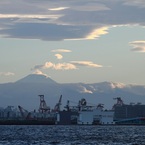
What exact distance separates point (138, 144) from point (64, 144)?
954 cm

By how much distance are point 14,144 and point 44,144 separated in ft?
12.7

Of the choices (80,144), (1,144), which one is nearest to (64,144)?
(80,144)

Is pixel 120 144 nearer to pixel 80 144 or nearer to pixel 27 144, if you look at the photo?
pixel 80 144

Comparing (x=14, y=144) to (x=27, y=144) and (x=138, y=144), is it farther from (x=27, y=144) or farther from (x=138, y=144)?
(x=138, y=144)

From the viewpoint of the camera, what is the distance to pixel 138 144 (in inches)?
3775

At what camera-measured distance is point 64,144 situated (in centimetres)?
9531

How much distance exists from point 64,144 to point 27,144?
473 centimetres

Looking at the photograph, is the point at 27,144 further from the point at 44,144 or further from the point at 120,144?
the point at 120,144

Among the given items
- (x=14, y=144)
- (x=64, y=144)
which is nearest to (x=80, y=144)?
(x=64, y=144)

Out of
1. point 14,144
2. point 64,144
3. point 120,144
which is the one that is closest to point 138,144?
point 120,144

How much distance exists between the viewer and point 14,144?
3718 inches

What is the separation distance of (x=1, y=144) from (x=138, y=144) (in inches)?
692

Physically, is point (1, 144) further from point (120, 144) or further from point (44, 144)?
point (120, 144)

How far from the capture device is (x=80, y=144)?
9569 cm
